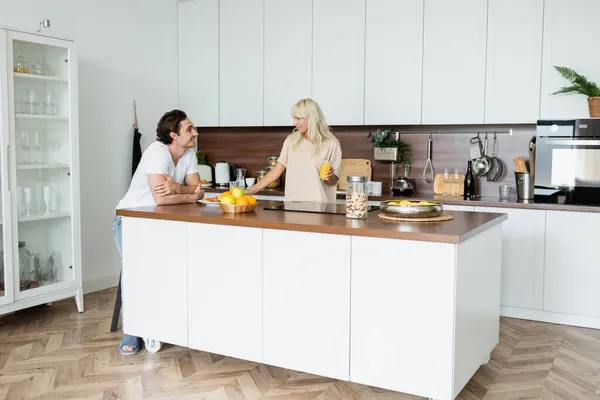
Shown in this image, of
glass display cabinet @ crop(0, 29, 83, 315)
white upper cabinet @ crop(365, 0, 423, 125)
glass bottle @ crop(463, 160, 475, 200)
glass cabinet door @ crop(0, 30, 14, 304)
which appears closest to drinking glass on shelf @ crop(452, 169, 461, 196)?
glass bottle @ crop(463, 160, 475, 200)

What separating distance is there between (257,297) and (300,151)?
1.31 m

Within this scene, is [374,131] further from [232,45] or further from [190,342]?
[190,342]

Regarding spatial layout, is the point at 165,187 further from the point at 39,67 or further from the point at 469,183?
the point at 469,183

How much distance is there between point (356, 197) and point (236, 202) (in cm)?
67

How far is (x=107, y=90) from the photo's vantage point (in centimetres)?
509

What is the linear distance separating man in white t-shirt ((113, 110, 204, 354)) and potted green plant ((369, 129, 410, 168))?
1.89 m

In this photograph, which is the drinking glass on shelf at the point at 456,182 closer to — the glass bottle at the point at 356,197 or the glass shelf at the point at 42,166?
the glass bottle at the point at 356,197

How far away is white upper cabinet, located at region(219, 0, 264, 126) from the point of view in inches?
215

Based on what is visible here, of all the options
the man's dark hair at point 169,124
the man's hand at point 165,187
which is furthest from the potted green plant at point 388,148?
the man's hand at point 165,187

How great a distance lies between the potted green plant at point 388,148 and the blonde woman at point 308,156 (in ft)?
3.75

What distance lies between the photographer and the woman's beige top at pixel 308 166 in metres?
4.00

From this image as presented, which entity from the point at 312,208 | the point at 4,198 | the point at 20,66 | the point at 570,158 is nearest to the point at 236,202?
the point at 312,208

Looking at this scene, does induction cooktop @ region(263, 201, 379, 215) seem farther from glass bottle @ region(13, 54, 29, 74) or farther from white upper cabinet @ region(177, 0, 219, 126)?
white upper cabinet @ region(177, 0, 219, 126)

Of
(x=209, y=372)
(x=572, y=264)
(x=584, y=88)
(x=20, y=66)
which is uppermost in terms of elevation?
(x=20, y=66)
